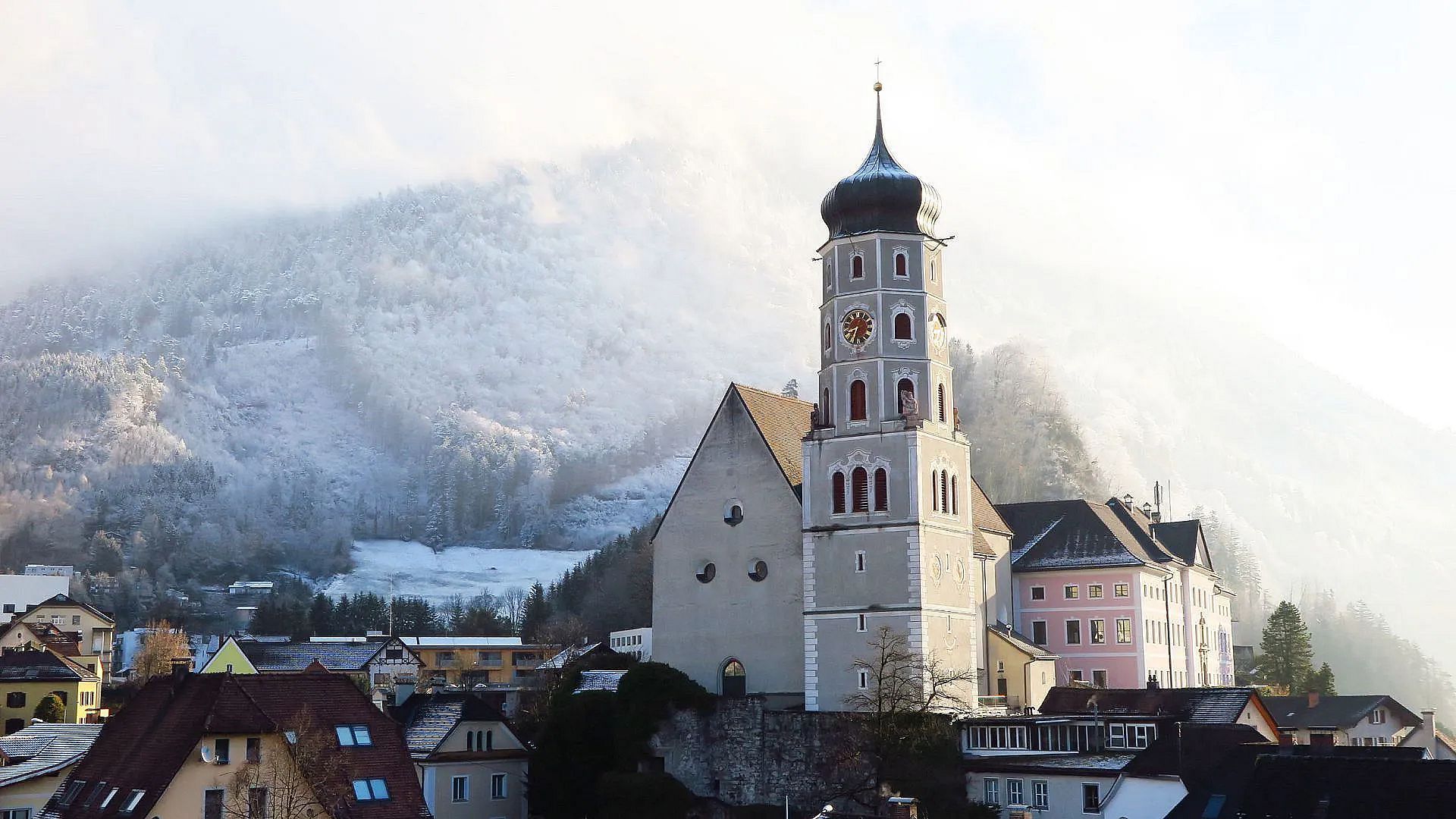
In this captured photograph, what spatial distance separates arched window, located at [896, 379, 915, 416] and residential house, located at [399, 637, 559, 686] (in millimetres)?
71881

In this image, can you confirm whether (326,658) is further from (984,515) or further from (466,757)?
(984,515)

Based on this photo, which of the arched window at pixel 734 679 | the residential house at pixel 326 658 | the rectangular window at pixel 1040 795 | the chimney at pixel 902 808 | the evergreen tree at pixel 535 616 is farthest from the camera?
the evergreen tree at pixel 535 616

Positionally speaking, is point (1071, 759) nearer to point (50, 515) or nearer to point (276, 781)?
point (276, 781)

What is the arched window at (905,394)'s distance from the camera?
55.8 meters

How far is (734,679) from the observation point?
5875 cm

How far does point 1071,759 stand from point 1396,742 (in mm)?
23011

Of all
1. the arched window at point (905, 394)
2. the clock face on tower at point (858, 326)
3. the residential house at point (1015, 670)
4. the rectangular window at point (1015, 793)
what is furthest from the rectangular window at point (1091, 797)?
the clock face on tower at point (858, 326)

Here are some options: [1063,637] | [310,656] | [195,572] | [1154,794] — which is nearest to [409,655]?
[310,656]

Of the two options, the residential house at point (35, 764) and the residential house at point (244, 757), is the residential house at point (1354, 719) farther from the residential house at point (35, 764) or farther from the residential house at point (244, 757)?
the residential house at point (35, 764)

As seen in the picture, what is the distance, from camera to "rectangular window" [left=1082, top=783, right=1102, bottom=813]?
45.6 metres

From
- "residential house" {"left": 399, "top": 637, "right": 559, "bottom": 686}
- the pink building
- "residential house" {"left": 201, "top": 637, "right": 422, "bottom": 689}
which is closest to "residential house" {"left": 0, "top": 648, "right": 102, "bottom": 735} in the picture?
"residential house" {"left": 201, "top": 637, "right": 422, "bottom": 689}

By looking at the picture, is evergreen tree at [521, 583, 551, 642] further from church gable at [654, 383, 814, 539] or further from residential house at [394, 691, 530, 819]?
church gable at [654, 383, 814, 539]

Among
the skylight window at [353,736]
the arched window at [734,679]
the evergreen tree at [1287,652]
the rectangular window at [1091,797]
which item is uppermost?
the evergreen tree at [1287,652]

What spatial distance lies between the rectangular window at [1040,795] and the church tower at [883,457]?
756 cm
